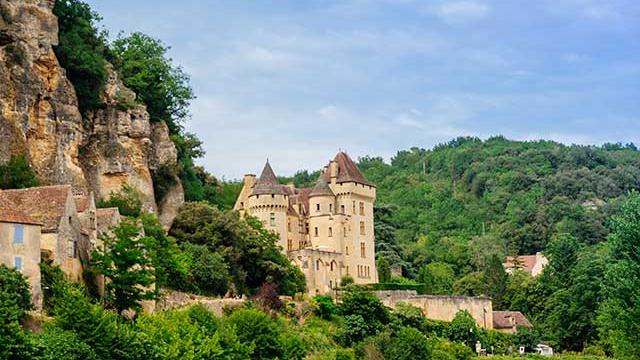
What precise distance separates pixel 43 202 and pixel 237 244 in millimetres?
23523

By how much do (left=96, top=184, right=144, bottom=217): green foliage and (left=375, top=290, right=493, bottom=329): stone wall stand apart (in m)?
23.2

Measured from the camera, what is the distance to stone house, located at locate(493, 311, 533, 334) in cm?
9256

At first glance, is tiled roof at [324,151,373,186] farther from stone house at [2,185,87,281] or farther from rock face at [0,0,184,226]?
stone house at [2,185,87,281]

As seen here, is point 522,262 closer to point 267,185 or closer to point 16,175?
point 267,185

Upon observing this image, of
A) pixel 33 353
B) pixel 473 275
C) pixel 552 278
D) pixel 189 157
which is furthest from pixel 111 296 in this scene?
pixel 473 275

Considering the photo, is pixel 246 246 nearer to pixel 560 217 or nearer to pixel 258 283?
pixel 258 283

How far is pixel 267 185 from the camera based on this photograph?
91.9 metres

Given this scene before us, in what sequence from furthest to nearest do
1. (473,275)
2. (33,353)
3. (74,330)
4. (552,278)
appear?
(473,275)
(552,278)
(74,330)
(33,353)

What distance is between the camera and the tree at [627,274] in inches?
2331

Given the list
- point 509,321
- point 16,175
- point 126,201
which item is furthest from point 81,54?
point 509,321

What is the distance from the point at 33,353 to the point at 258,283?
115ft

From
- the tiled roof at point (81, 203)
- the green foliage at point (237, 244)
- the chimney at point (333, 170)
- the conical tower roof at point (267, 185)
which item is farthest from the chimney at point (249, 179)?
the tiled roof at point (81, 203)

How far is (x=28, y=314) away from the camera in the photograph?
162ft

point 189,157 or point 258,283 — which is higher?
point 189,157
